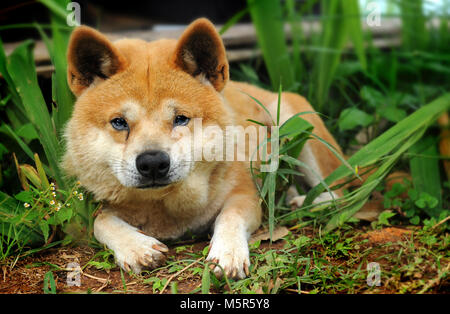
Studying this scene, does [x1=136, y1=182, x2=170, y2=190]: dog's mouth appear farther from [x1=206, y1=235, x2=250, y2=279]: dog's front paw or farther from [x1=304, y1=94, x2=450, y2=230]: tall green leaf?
[x1=304, y1=94, x2=450, y2=230]: tall green leaf

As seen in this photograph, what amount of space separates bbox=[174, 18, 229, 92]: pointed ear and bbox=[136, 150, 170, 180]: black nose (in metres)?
0.54

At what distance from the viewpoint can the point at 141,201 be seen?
7.90 feet

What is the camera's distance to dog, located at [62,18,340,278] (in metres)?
2.14

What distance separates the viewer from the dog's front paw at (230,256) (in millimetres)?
2031

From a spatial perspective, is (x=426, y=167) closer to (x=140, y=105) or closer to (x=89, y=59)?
(x=140, y=105)

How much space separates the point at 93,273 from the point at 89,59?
1.07 m

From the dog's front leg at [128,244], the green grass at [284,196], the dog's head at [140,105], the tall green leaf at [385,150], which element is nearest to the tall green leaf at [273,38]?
the green grass at [284,196]

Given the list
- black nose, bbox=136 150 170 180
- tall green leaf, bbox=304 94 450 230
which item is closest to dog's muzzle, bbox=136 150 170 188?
black nose, bbox=136 150 170 180

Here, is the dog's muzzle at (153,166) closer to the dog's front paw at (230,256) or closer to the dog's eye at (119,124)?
the dog's eye at (119,124)

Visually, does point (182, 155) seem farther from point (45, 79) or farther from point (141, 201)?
point (45, 79)

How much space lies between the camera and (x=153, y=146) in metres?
2.10

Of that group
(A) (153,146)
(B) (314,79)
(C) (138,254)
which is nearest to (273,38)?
(B) (314,79)
